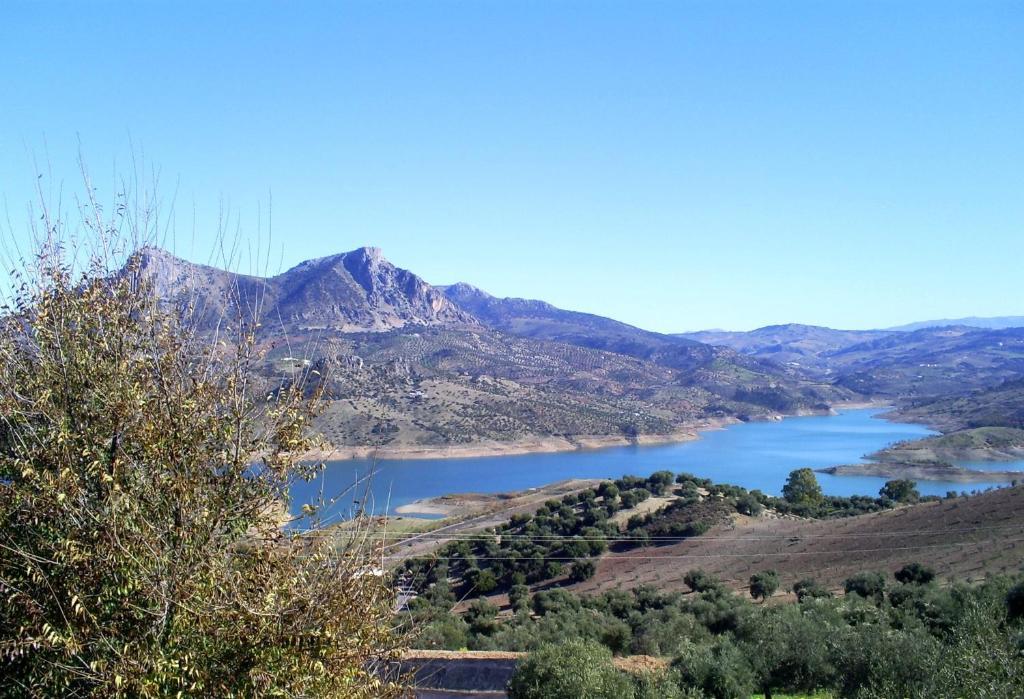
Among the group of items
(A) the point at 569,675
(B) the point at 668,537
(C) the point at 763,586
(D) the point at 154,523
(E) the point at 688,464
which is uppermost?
(D) the point at 154,523

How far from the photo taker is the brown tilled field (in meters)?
22.6

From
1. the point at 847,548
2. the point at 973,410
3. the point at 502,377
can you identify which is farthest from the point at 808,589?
the point at 502,377

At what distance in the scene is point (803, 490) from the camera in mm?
45000

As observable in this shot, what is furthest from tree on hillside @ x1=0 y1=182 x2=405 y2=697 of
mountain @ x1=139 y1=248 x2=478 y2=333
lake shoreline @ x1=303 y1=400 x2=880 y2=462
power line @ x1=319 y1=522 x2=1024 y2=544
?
mountain @ x1=139 y1=248 x2=478 y2=333

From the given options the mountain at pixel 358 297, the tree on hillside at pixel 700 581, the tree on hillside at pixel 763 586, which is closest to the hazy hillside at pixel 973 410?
the tree on hillside at pixel 700 581

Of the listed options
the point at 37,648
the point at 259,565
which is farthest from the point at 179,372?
the point at 37,648

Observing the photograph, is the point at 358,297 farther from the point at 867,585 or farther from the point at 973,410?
the point at 867,585

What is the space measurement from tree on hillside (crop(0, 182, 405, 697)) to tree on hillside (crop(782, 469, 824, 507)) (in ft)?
134

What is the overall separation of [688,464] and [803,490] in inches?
1092

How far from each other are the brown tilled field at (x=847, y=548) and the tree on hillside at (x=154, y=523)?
64.6 ft

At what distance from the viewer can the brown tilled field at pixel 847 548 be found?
891 inches

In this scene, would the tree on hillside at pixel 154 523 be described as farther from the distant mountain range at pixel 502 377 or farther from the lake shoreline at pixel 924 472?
the lake shoreline at pixel 924 472

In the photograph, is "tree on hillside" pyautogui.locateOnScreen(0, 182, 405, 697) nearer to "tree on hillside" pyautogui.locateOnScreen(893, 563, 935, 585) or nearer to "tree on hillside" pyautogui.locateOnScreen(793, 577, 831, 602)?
"tree on hillside" pyautogui.locateOnScreen(793, 577, 831, 602)

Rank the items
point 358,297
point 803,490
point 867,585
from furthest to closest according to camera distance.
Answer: point 358,297
point 803,490
point 867,585
